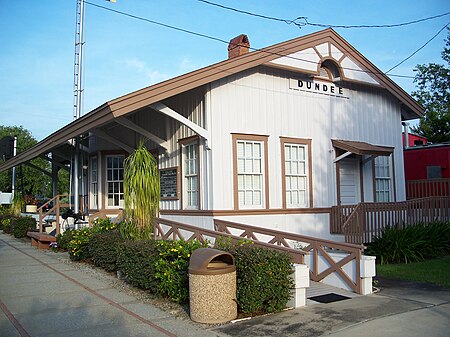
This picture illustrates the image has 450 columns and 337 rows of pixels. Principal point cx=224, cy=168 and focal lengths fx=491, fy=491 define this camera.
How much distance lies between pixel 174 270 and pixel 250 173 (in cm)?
471

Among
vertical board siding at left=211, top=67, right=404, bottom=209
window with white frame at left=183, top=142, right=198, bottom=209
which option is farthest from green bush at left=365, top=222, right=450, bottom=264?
window with white frame at left=183, top=142, right=198, bottom=209

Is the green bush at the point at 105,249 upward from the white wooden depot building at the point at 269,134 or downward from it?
downward

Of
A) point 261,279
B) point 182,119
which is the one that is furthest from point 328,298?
point 182,119

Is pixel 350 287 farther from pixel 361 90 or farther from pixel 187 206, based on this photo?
pixel 361 90

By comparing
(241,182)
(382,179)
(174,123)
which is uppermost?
(174,123)

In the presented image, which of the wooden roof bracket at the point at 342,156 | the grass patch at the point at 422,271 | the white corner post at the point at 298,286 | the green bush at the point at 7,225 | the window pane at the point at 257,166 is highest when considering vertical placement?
the wooden roof bracket at the point at 342,156

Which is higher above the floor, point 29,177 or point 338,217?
point 29,177

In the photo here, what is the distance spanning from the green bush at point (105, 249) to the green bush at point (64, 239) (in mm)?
2353

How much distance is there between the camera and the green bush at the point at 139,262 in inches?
352

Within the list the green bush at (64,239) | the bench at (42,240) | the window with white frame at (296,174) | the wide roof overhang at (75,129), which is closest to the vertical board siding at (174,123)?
the wide roof overhang at (75,129)

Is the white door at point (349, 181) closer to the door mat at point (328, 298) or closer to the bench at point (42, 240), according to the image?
the door mat at point (328, 298)

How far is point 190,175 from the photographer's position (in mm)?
12797

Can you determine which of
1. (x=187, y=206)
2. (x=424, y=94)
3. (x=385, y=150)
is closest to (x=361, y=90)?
(x=385, y=150)

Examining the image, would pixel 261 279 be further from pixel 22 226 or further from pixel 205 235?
pixel 22 226
